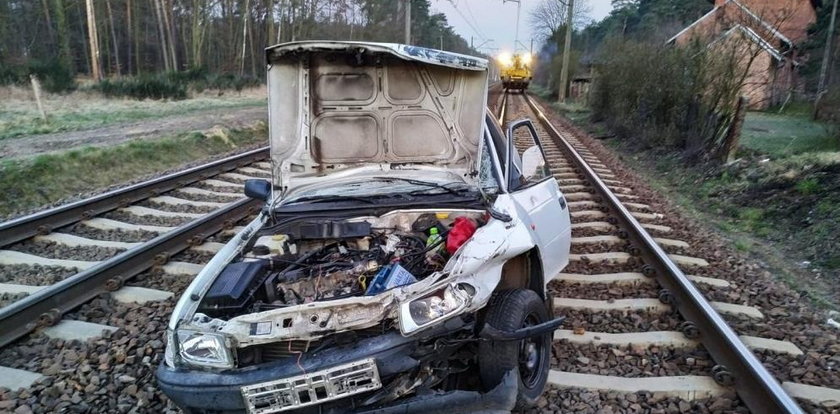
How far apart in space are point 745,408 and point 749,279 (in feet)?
8.29

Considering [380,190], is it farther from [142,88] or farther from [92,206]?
[142,88]

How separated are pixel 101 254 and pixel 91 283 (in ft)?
3.69

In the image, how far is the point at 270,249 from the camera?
365cm

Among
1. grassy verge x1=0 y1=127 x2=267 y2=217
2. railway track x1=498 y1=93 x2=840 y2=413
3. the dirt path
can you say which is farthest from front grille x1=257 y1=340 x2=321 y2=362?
the dirt path

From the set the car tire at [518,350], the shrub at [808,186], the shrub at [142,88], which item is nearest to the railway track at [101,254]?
the car tire at [518,350]

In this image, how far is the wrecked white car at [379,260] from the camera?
Result: 2.60m

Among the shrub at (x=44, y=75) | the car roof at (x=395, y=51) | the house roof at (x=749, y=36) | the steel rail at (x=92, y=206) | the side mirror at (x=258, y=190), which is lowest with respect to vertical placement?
the steel rail at (x=92, y=206)

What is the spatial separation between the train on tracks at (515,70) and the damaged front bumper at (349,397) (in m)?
39.8

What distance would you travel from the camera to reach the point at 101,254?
229 inches

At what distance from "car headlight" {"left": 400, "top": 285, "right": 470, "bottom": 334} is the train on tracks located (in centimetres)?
3951

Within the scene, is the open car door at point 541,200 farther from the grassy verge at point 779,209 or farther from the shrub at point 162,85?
the shrub at point 162,85

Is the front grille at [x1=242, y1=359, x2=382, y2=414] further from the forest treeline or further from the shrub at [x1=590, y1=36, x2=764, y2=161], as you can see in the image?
the forest treeline

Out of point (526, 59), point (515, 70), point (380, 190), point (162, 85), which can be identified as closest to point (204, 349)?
point (380, 190)

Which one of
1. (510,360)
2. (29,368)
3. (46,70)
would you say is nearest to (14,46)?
(46,70)
